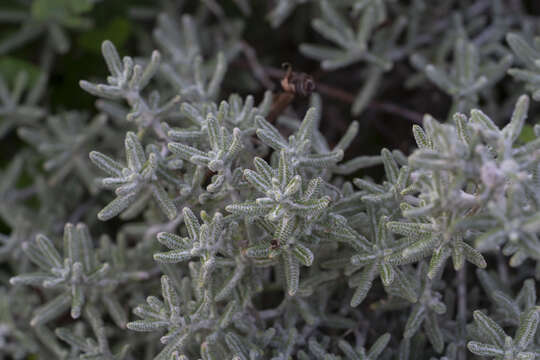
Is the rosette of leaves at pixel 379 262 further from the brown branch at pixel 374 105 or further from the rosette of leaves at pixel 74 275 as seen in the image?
the brown branch at pixel 374 105

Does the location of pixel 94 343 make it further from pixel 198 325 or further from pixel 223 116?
pixel 223 116

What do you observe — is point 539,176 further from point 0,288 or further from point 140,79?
point 0,288

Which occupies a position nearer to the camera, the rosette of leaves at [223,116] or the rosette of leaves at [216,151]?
the rosette of leaves at [216,151]

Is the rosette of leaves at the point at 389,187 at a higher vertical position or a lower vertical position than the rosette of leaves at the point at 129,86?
lower

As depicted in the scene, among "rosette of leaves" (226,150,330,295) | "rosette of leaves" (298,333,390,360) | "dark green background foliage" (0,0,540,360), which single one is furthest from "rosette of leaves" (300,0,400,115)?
"rosette of leaves" (298,333,390,360)

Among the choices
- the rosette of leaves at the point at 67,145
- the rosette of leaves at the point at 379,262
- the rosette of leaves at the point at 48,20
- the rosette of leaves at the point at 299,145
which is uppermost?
the rosette of leaves at the point at 48,20

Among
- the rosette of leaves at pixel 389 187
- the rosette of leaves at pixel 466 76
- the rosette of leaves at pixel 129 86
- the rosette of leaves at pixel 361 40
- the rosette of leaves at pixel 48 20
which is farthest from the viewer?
the rosette of leaves at pixel 48 20

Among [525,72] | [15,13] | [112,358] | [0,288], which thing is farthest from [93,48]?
[525,72]

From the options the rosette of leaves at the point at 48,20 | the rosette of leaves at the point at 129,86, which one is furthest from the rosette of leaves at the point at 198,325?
the rosette of leaves at the point at 48,20
